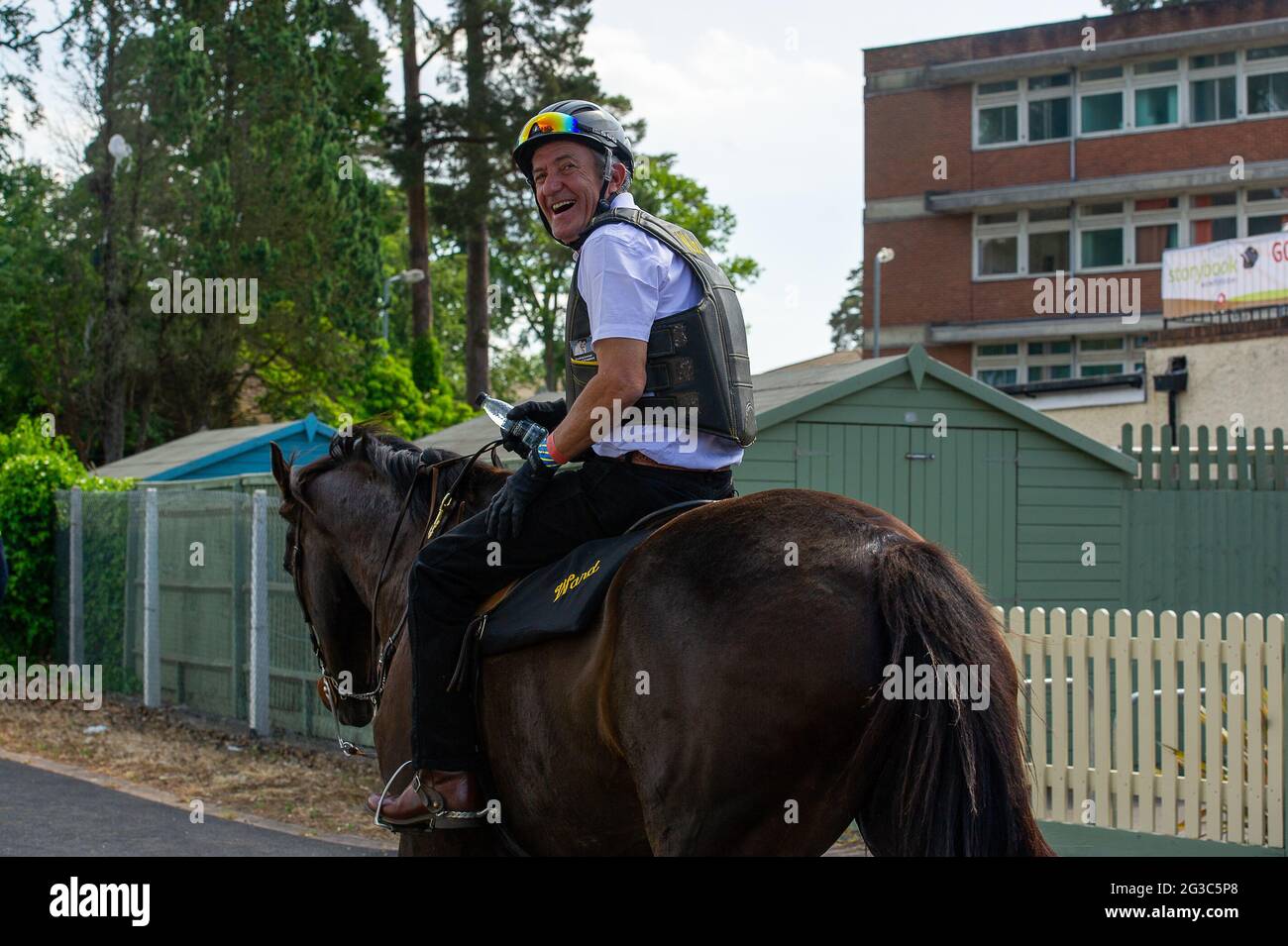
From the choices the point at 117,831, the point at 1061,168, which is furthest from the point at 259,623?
the point at 1061,168

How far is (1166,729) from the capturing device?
7.97 metres

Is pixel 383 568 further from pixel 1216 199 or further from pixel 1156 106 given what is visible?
pixel 1156 106

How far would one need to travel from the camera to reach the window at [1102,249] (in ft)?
141

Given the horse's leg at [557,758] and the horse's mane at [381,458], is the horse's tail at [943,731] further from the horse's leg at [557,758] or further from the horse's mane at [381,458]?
the horse's mane at [381,458]

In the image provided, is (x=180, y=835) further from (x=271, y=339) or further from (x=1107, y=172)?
(x=1107, y=172)

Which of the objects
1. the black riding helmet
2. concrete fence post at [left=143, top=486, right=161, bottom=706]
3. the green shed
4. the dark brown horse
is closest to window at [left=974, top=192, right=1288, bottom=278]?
the green shed

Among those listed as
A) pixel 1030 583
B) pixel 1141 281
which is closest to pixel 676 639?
pixel 1030 583

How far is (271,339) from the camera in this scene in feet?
117

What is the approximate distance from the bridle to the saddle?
1.77 ft

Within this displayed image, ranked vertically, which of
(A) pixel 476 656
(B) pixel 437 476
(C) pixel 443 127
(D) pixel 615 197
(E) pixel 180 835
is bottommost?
(E) pixel 180 835

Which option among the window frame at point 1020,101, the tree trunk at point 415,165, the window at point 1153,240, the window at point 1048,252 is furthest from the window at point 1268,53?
the tree trunk at point 415,165

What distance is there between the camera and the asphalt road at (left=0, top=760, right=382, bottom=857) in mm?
8258

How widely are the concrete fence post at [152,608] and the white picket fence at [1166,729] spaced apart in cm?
921
